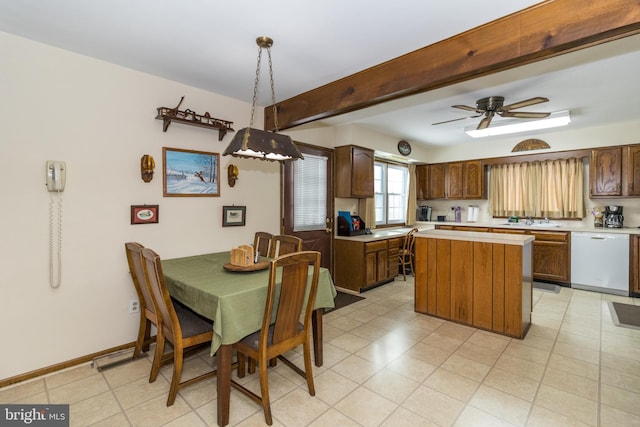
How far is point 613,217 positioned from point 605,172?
71cm

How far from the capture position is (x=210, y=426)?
6.13 ft

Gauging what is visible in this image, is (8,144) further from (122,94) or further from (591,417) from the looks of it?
(591,417)

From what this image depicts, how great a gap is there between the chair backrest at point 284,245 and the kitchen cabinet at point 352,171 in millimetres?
1963

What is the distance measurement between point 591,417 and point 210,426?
2.35 m

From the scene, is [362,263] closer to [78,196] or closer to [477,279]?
[477,279]

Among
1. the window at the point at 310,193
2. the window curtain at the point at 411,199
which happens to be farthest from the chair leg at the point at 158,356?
the window curtain at the point at 411,199

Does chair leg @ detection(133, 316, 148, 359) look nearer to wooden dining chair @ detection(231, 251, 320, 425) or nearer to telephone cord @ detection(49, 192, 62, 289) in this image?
telephone cord @ detection(49, 192, 62, 289)

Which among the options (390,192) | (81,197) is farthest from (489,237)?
(81,197)

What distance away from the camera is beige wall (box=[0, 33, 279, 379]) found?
90.4 inches

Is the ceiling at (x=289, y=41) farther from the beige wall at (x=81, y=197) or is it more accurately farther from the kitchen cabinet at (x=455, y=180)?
the kitchen cabinet at (x=455, y=180)

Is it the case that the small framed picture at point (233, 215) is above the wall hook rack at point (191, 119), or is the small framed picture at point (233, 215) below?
below

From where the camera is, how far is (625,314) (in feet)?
12.0

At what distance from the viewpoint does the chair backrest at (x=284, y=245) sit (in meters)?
2.85

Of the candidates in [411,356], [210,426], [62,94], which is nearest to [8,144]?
[62,94]
